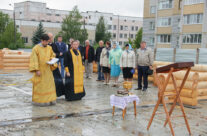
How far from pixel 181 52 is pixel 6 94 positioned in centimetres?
954

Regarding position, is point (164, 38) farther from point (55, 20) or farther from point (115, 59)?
point (55, 20)

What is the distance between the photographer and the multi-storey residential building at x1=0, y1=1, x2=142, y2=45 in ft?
208

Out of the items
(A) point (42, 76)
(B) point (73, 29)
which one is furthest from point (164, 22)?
(A) point (42, 76)

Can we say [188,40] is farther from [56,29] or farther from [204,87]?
[56,29]

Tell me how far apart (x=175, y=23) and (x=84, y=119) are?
41249 millimetres

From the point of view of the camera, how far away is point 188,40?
38.7m

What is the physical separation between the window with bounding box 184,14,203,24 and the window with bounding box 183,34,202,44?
6.12ft

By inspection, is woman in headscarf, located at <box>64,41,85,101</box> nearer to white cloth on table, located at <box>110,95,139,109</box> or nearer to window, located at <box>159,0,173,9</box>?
white cloth on table, located at <box>110,95,139,109</box>

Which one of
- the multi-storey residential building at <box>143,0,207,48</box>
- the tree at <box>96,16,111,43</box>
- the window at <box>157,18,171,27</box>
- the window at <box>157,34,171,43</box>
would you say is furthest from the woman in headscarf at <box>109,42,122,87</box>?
the tree at <box>96,16,111,43</box>

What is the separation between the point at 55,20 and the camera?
79812mm

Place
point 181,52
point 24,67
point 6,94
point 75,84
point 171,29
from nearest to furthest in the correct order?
point 75,84, point 6,94, point 181,52, point 24,67, point 171,29

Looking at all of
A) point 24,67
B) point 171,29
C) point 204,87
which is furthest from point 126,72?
point 171,29

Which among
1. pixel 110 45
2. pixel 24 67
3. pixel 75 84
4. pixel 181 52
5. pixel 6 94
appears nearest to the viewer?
pixel 75 84

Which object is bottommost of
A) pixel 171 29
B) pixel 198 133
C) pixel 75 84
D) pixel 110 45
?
pixel 198 133
